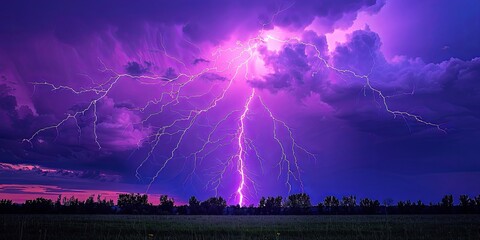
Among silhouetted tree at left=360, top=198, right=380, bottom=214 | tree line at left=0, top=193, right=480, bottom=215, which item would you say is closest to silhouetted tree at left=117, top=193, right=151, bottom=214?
tree line at left=0, top=193, right=480, bottom=215

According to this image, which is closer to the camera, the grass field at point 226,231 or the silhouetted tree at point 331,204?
the grass field at point 226,231

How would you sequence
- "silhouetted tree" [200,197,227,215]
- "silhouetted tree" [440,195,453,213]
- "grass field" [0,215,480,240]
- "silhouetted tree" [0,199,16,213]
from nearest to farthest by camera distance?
"grass field" [0,215,480,240], "silhouetted tree" [0,199,16,213], "silhouetted tree" [440,195,453,213], "silhouetted tree" [200,197,227,215]

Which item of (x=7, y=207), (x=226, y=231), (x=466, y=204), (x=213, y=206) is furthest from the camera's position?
(x=213, y=206)

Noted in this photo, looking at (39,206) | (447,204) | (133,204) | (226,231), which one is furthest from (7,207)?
(447,204)

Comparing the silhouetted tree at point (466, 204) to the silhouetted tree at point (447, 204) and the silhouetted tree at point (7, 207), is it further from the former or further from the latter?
the silhouetted tree at point (7, 207)

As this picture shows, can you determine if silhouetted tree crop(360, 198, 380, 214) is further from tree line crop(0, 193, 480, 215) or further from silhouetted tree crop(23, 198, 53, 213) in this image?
silhouetted tree crop(23, 198, 53, 213)

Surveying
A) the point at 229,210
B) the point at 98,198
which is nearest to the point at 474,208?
the point at 229,210

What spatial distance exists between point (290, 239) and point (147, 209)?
331 ft

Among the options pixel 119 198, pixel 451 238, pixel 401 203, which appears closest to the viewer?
pixel 451 238

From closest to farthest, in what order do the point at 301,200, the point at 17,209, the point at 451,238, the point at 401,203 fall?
1. the point at 451,238
2. the point at 17,209
3. the point at 401,203
4. the point at 301,200

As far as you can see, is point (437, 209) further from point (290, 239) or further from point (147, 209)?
point (290, 239)

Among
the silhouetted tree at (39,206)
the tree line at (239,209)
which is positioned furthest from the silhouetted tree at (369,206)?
the silhouetted tree at (39,206)

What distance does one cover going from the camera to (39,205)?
271 feet

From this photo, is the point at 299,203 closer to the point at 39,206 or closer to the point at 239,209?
the point at 239,209
